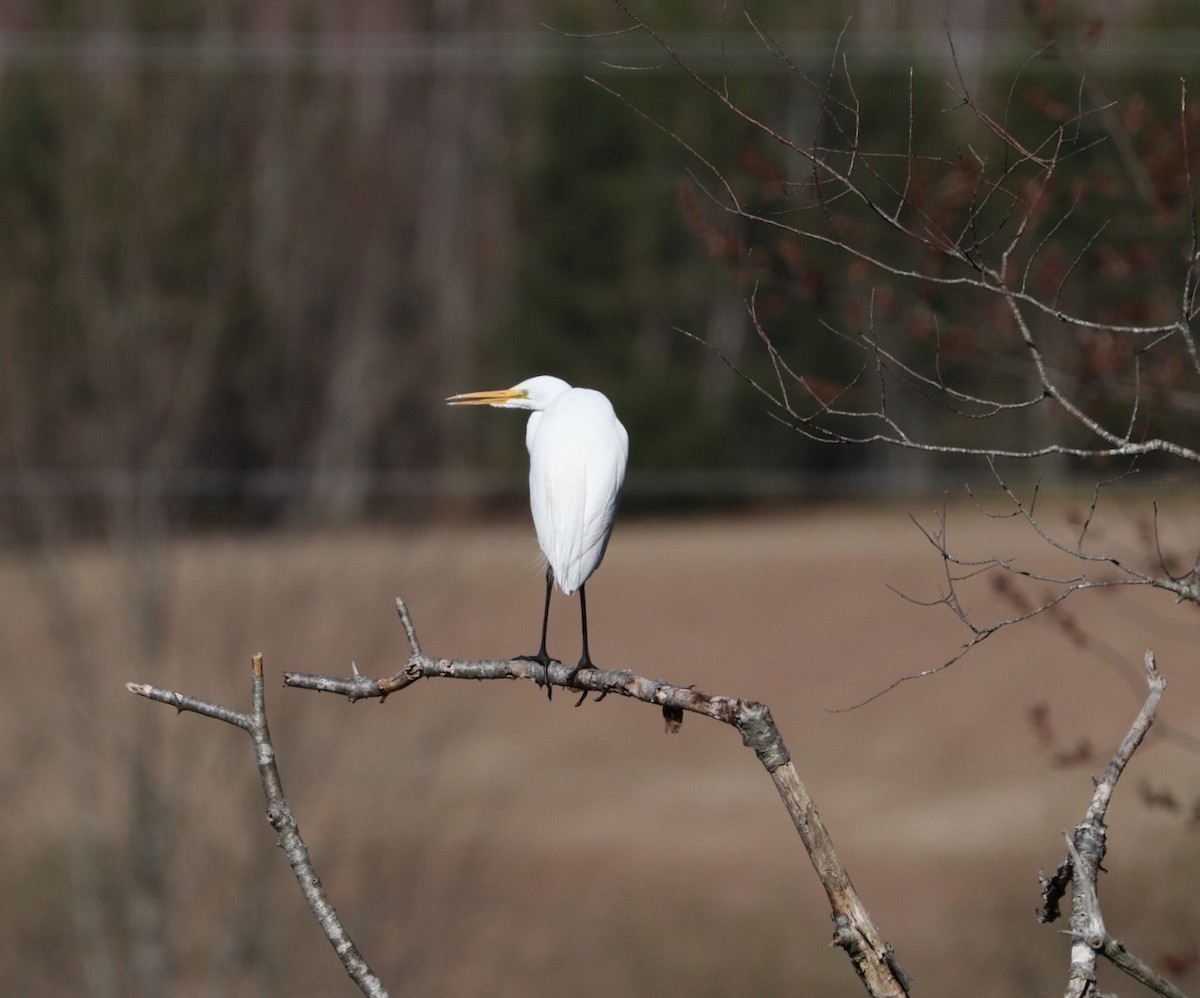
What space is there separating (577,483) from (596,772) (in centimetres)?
1919

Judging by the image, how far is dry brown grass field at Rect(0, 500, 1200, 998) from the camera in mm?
13242

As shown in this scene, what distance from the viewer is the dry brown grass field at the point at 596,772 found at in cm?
1324

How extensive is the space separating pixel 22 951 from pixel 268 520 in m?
3.94

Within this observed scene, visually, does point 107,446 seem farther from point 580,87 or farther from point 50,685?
point 580,87

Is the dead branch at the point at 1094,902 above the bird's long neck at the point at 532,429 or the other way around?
the other way around

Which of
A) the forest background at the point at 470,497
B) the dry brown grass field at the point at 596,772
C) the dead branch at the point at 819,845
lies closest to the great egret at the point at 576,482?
the forest background at the point at 470,497

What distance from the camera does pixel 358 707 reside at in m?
14.2

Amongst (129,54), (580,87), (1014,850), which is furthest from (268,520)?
(580,87)

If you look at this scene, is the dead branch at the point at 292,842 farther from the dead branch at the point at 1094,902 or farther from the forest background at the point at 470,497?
the forest background at the point at 470,497

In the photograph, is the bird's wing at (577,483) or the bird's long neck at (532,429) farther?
the bird's long neck at (532,429)

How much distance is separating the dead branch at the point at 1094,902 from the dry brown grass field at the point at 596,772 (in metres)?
3.10

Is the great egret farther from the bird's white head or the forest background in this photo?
the forest background

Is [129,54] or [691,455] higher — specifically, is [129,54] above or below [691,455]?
above

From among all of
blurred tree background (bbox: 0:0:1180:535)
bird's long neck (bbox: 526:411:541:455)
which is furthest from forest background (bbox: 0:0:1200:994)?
bird's long neck (bbox: 526:411:541:455)
